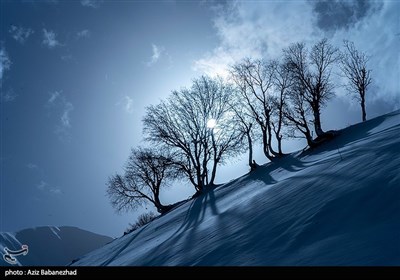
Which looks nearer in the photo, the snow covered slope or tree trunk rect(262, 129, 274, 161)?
the snow covered slope

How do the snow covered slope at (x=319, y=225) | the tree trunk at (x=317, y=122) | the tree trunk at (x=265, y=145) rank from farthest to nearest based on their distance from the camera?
A: the tree trunk at (x=265, y=145) < the tree trunk at (x=317, y=122) < the snow covered slope at (x=319, y=225)

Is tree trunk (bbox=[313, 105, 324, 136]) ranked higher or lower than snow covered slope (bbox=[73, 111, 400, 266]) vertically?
higher

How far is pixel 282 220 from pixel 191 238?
353 cm

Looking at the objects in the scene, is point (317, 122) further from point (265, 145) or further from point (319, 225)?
point (319, 225)

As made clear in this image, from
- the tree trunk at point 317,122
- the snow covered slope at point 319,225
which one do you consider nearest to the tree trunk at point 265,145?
the tree trunk at point 317,122

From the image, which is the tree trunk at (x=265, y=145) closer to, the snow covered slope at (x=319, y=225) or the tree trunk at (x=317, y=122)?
the tree trunk at (x=317, y=122)

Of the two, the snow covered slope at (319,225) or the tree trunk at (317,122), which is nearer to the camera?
the snow covered slope at (319,225)

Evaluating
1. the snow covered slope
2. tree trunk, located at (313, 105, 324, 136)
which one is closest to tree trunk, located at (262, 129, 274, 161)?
tree trunk, located at (313, 105, 324, 136)

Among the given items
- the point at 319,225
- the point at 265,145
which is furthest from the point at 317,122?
the point at 319,225

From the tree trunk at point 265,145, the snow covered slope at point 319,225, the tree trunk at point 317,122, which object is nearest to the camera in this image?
the snow covered slope at point 319,225

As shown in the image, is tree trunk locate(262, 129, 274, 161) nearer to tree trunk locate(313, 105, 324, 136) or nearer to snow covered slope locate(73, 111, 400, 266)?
tree trunk locate(313, 105, 324, 136)

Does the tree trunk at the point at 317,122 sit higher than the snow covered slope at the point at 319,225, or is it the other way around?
the tree trunk at the point at 317,122

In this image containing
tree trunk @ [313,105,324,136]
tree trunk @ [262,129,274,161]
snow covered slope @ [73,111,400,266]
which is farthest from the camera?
tree trunk @ [262,129,274,161]
